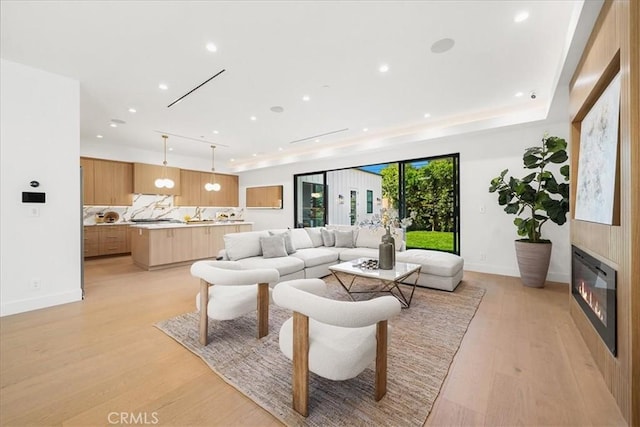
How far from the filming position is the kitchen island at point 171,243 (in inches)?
202

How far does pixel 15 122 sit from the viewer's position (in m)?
3.02

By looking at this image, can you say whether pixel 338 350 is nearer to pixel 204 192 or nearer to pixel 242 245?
pixel 242 245

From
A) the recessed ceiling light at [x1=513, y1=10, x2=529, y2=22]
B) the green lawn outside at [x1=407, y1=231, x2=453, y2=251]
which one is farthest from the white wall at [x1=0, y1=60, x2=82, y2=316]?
the green lawn outside at [x1=407, y1=231, x2=453, y2=251]

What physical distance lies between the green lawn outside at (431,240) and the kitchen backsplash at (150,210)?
6.29 metres

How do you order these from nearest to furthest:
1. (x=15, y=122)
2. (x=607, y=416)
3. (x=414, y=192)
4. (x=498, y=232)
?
(x=607, y=416) < (x=15, y=122) < (x=498, y=232) < (x=414, y=192)

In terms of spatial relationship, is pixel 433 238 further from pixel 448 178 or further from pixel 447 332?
pixel 447 332

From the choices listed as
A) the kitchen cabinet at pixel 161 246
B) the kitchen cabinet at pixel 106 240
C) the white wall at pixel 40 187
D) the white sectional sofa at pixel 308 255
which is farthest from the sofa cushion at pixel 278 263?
the kitchen cabinet at pixel 106 240

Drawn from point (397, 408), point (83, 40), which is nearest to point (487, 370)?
point (397, 408)

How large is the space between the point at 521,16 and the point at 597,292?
2.44 m

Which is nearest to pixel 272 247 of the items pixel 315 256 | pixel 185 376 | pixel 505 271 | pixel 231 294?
pixel 315 256

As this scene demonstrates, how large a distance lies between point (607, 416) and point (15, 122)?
598 centimetres

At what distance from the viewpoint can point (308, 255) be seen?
4.37 m

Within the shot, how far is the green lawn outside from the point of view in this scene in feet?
18.2

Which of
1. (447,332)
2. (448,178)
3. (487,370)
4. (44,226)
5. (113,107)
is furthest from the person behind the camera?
(448,178)
